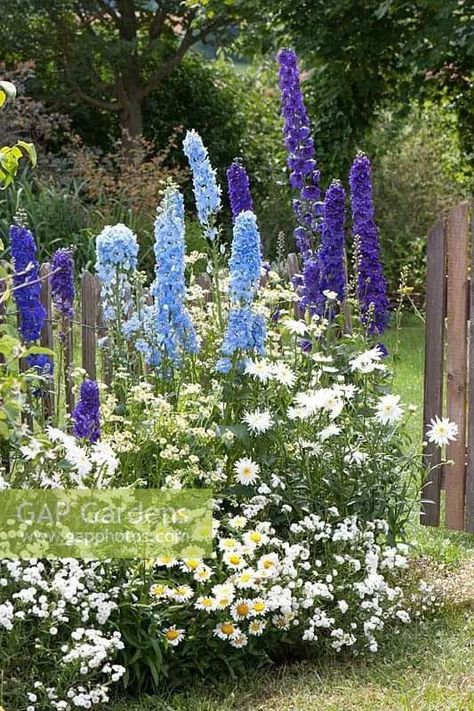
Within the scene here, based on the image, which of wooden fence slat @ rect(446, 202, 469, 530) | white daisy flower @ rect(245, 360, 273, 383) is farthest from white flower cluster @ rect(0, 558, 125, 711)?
wooden fence slat @ rect(446, 202, 469, 530)

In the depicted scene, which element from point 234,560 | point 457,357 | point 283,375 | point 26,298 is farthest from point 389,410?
point 26,298

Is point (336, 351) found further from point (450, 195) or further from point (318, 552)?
point (450, 195)

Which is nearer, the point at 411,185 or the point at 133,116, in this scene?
the point at 411,185

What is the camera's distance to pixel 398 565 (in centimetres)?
376

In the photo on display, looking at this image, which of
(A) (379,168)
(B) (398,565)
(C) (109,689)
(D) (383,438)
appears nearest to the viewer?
(C) (109,689)

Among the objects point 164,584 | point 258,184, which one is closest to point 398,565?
point 164,584

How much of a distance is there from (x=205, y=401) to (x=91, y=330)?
0.95m

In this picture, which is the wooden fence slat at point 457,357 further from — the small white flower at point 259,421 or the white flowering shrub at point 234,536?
the small white flower at point 259,421

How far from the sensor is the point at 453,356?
4922mm

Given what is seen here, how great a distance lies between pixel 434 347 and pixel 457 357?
0.11 m

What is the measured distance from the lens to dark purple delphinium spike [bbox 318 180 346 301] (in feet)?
14.2

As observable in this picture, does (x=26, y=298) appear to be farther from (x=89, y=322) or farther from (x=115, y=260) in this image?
(x=89, y=322)

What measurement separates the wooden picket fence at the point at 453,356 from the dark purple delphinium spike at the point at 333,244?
584mm

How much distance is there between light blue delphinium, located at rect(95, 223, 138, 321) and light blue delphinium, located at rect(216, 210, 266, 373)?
0.39 metres
